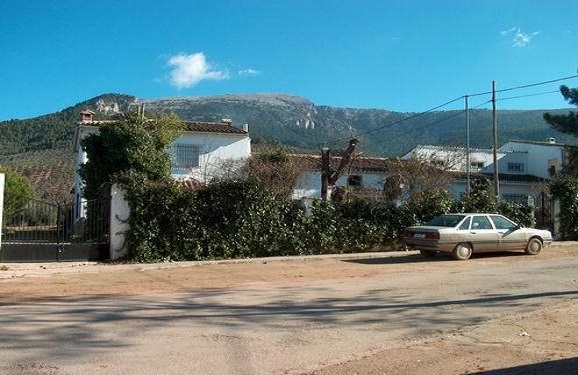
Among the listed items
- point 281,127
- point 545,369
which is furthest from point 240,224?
point 281,127

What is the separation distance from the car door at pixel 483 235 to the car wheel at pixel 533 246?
1.55 metres

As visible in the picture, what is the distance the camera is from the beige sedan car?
18.5 meters

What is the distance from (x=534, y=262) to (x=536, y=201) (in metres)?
12.1

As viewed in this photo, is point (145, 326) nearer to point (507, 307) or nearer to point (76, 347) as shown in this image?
point (76, 347)

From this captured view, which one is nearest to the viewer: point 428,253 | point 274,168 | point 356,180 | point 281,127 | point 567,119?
point 567,119

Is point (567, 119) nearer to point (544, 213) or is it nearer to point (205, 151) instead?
point (544, 213)

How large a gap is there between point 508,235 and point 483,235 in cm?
116

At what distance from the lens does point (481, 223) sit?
1944 cm

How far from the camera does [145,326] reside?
8.36 meters

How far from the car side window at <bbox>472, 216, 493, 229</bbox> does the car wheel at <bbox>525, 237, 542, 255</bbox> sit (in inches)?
76.8

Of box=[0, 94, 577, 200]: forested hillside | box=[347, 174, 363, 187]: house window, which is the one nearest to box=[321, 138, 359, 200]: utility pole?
box=[0, 94, 577, 200]: forested hillside

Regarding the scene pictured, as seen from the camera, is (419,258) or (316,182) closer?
(419,258)

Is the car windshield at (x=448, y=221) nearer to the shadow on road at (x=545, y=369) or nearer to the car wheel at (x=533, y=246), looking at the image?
the car wheel at (x=533, y=246)

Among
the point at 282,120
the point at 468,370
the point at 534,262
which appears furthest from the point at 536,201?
the point at 282,120
